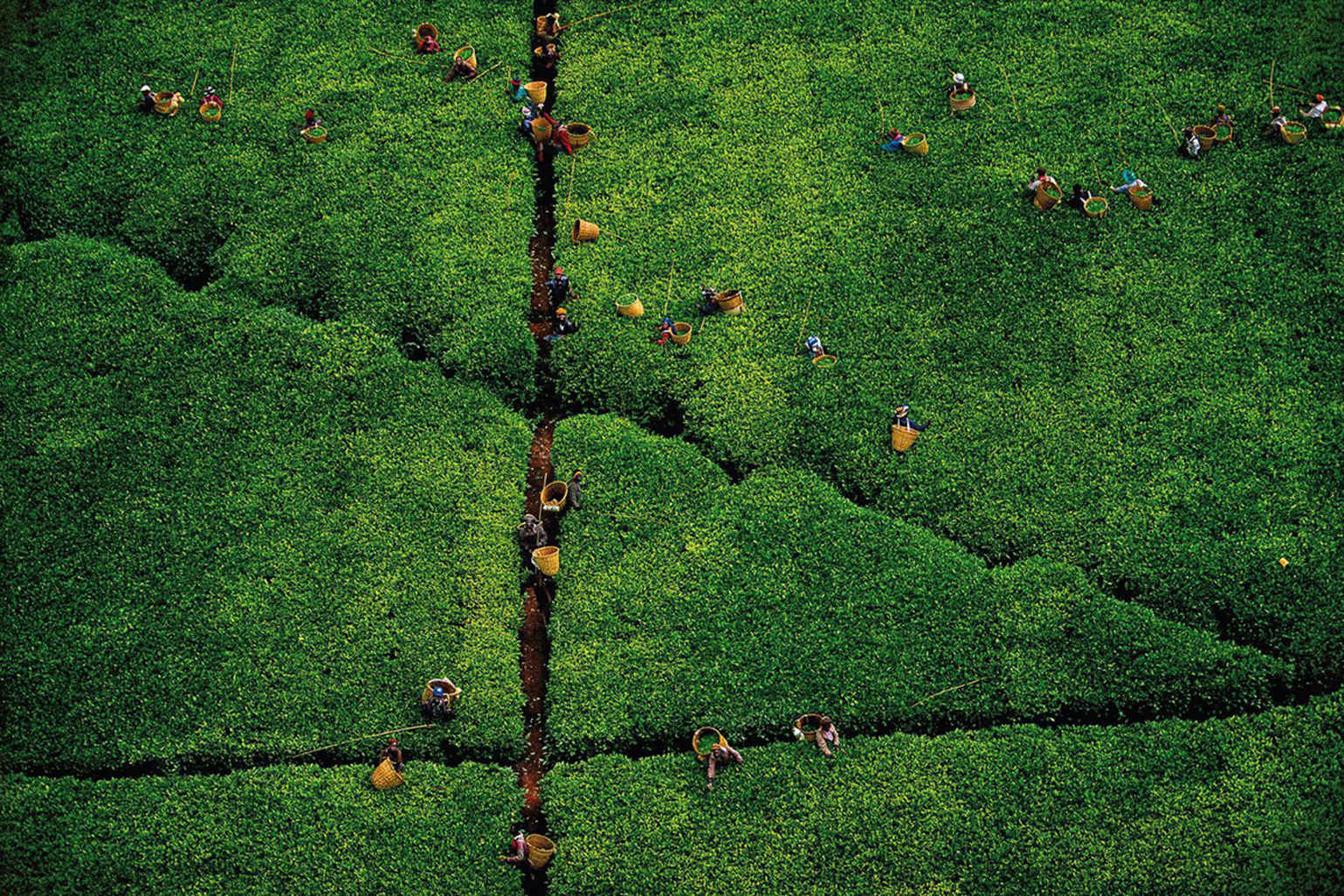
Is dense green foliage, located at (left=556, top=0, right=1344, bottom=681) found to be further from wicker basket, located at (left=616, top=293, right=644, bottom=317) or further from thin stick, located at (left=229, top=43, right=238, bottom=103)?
thin stick, located at (left=229, top=43, right=238, bottom=103)

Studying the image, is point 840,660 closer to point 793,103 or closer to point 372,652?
point 372,652

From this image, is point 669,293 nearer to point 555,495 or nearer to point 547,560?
point 555,495

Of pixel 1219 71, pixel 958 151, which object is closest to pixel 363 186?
pixel 958 151

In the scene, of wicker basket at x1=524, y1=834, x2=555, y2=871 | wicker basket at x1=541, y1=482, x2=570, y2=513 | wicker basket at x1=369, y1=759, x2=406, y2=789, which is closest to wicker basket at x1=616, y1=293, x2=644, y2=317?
wicker basket at x1=541, y1=482, x2=570, y2=513

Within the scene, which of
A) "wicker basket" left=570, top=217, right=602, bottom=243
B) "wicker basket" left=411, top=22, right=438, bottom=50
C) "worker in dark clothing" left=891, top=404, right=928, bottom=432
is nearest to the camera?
"worker in dark clothing" left=891, top=404, right=928, bottom=432

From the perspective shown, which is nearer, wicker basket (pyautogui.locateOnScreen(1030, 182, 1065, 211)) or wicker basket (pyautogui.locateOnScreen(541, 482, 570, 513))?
wicker basket (pyautogui.locateOnScreen(541, 482, 570, 513))

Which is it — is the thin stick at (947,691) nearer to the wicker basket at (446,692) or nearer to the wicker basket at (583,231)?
the wicker basket at (446,692)

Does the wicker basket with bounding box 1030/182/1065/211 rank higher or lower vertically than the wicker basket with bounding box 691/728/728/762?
higher
